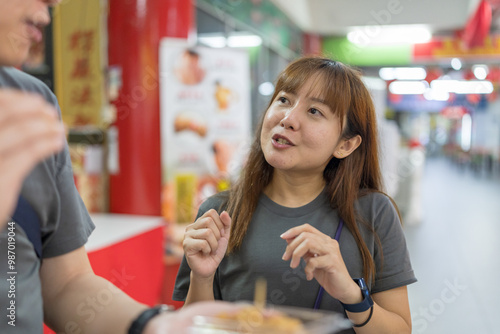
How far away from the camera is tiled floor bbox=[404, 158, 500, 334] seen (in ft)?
12.2

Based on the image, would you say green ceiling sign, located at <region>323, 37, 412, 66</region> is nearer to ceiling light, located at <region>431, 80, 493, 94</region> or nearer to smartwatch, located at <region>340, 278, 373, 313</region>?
ceiling light, located at <region>431, 80, 493, 94</region>

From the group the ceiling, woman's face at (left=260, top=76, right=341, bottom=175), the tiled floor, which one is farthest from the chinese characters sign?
the ceiling

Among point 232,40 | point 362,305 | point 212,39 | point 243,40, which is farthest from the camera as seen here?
point 243,40

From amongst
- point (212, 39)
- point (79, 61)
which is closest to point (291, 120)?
point (79, 61)

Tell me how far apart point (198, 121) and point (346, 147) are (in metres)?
2.28

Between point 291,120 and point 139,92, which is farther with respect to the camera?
point 139,92

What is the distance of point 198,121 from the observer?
366 cm

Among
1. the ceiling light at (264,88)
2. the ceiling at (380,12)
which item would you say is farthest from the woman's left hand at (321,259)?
the ceiling light at (264,88)

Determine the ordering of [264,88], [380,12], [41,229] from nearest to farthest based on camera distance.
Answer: [41,229]
[380,12]
[264,88]

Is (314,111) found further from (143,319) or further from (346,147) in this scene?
(143,319)

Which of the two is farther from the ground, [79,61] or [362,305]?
[79,61]

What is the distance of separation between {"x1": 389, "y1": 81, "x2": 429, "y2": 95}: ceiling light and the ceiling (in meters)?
9.80

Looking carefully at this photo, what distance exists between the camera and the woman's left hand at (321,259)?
3.56 feet

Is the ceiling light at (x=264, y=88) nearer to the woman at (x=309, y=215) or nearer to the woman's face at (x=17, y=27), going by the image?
the woman at (x=309, y=215)
